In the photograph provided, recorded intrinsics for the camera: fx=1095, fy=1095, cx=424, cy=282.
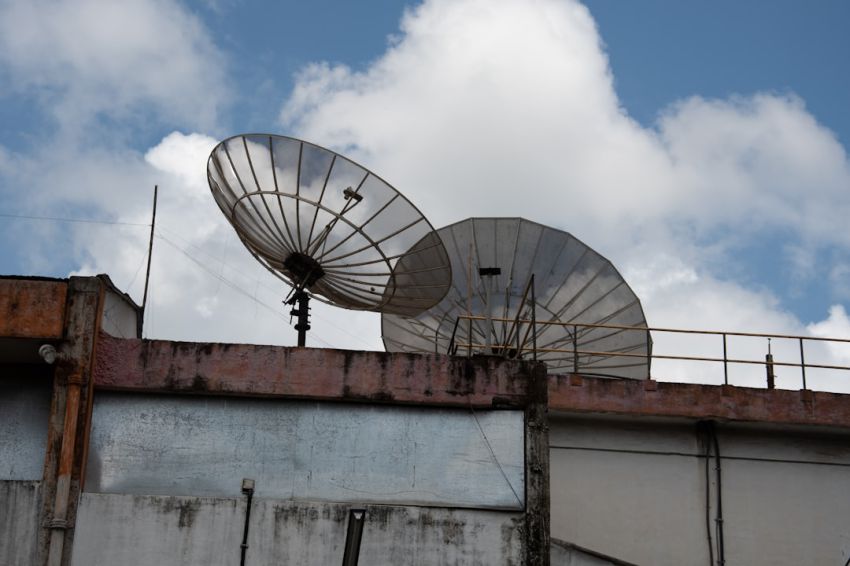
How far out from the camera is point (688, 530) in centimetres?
1889

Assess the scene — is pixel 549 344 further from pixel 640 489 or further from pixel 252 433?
pixel 252 433

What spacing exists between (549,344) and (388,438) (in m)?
8.48

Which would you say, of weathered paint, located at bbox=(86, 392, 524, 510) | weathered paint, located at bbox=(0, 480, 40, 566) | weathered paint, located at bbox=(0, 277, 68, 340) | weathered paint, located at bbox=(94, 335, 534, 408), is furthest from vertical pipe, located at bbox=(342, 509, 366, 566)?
weathered paint, located at bbox=(0, 277, 68, 340)

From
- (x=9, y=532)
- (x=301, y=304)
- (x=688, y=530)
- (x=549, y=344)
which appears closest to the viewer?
(x=9, y=532)

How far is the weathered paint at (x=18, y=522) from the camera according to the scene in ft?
47.3

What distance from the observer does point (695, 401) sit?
18.8 metres

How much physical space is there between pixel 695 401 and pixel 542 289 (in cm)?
554

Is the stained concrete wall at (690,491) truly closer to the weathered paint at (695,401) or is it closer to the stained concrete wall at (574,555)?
the weathered paint at (695,401)

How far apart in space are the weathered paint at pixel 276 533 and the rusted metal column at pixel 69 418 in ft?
0.85

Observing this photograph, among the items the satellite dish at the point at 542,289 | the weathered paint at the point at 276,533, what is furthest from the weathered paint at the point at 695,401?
the satellite dish at the point at 542,289

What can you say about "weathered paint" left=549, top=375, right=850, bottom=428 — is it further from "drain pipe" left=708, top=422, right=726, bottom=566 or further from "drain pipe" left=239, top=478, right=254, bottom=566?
"drain pipe" left=239, top=478, right=254, bottom=566

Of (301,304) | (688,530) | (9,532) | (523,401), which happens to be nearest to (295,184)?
(301,304)

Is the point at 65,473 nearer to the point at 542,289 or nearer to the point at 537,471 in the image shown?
the point at 537,471

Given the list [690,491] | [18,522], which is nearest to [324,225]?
[18,522]
